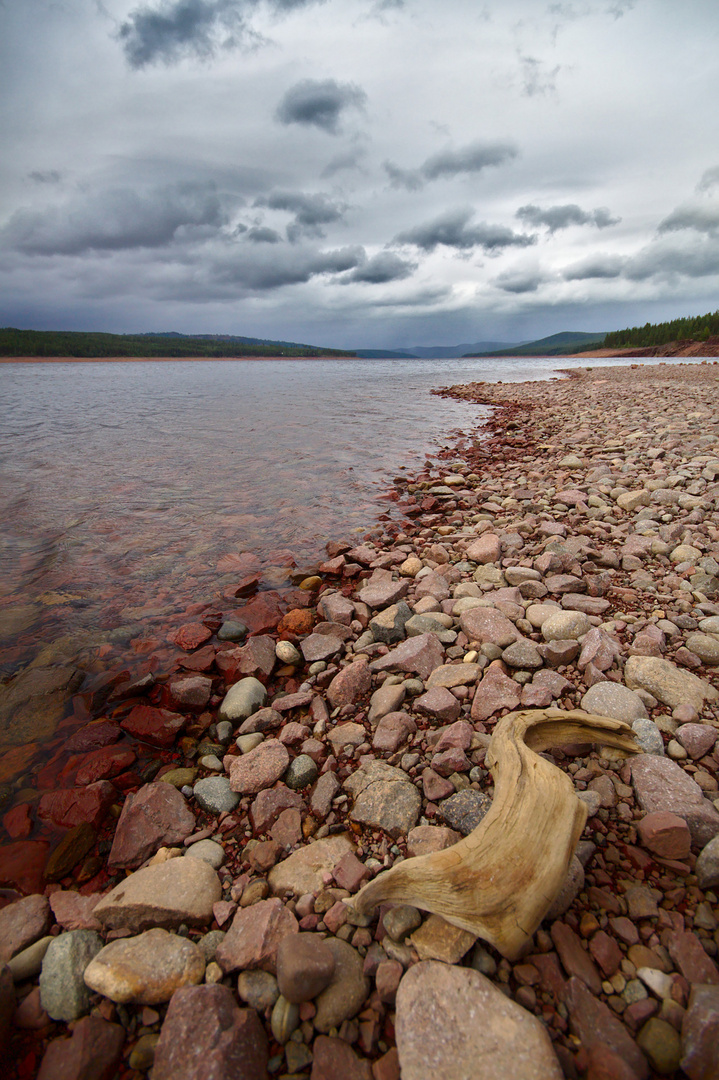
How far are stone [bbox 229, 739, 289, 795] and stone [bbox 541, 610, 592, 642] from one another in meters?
2.13

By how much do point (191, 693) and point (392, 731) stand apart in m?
1.65

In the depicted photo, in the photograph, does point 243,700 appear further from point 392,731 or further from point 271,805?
point 392,731

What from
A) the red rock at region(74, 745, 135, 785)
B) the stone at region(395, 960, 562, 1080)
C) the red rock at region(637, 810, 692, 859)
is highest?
the red rock at region(637, 810, 692, 859)

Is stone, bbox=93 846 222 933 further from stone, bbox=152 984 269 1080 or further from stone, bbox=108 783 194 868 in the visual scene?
stone, bbox=152 984 269 1080

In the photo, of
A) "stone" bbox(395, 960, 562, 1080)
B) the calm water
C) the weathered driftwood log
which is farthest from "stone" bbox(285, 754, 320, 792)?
the calm water

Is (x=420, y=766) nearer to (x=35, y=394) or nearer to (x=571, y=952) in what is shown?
(x=571, y=952)

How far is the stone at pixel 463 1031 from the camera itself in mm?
1402

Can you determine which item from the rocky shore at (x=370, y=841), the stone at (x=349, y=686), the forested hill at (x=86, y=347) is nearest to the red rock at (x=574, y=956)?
the rocky shore at (x=370, y=841)

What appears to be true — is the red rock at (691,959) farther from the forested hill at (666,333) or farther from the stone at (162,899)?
the forested hill at (666,333)

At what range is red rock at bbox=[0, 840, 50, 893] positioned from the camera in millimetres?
2340

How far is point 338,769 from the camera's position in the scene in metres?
2.85

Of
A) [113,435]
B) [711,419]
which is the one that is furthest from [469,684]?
[113,435]

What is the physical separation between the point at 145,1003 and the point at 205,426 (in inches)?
718

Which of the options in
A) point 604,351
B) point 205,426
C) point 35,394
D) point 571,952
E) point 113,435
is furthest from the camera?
point 604,351
